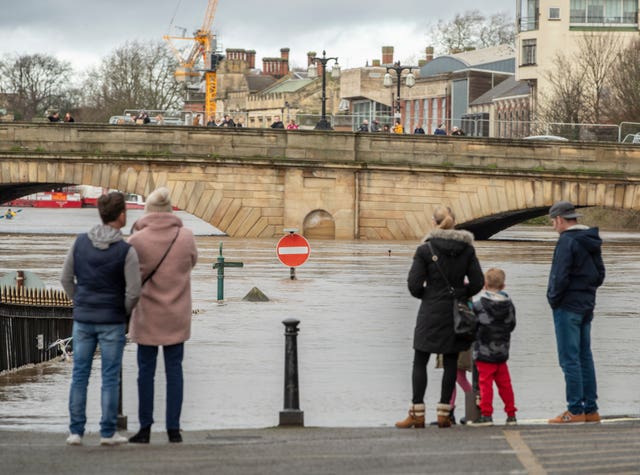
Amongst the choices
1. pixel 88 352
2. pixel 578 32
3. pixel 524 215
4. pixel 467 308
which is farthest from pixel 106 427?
pixel 578 32

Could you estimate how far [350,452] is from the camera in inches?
357

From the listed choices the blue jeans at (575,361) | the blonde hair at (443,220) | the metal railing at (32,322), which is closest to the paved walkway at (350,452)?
the blue jeans at (575,361)

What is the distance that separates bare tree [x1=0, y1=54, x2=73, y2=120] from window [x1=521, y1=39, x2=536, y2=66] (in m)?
64.1

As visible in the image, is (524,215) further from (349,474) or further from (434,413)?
(349,474)

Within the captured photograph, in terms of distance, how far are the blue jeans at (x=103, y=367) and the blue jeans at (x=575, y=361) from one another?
3.18 metres

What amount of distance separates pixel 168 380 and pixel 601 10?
6521 cm

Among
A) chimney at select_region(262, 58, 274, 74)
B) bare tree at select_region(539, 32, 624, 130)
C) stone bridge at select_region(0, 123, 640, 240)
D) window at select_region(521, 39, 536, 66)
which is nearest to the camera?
stone bridge at select_region(0, 123, 640, 240)

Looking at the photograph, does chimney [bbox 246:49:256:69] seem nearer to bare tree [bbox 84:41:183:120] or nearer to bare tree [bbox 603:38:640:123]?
bare tree [bbox 84:41:183:120]

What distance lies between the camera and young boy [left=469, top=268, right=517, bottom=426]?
10.4m

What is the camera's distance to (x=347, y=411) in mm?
11547

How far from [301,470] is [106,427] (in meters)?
1.68

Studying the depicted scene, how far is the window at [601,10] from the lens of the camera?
72062 millimetres

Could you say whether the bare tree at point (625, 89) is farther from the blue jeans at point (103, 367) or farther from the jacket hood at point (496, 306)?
the blue jeans at point (103, 367)

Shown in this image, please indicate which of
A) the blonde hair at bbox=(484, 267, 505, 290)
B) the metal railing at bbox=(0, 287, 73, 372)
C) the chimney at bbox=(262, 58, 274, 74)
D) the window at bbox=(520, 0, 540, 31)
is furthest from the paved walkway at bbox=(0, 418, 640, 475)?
the chimney at bbox=(262, 58, 274, 74)
